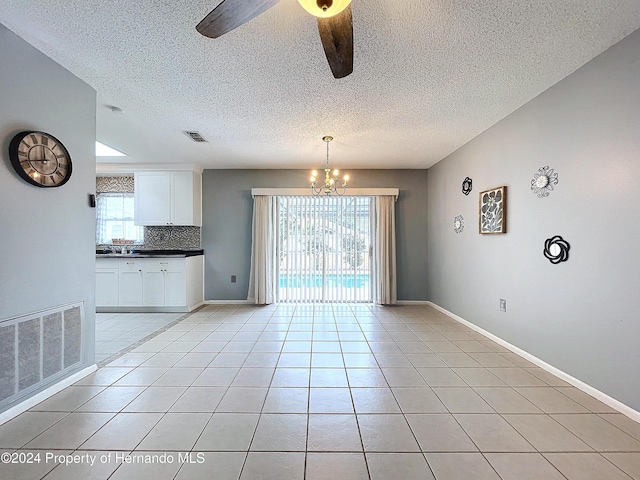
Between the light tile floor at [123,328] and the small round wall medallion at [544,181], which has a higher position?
the small round wall medallion at [544,181]

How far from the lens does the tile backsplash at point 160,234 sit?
517 centimetres

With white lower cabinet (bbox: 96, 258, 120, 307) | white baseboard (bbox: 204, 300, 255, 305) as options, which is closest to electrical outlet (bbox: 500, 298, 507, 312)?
white baseboard (bbox: 204, 300, 255, 305)

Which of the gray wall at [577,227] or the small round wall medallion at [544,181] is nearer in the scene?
the gray wall at [577,227]

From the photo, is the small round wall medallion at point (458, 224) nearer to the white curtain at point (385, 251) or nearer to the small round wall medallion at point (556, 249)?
the white curtain at point (385, 251)

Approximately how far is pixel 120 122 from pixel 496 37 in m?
3.57

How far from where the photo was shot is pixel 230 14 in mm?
1290

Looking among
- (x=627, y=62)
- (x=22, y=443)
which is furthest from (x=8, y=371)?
(x=627, y=62)

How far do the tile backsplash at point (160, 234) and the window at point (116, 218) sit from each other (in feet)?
0.38

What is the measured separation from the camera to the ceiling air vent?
347cm

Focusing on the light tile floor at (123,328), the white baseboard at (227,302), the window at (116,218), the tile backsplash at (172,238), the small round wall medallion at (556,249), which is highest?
the window at (116,218)

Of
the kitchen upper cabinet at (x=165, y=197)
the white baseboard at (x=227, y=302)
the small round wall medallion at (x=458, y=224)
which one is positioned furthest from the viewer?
the white baseboard at (x=227, y=302)

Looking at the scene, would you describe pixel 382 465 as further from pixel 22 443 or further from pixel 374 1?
pixel 374 1

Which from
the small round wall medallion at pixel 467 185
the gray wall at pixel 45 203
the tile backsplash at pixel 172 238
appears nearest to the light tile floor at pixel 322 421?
the gray wall at pixel 45 203

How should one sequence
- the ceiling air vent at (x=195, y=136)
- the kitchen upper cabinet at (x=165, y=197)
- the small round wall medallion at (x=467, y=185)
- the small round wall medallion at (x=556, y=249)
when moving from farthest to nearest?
1. the kitchen upper cabinet at (x=165, y=197)
2. the small round wall medallion at (x=467, y=185)
3. the ceiling air vent at (x=195, y=136)
4. the small round wall medallion at (x=556, y=249)
